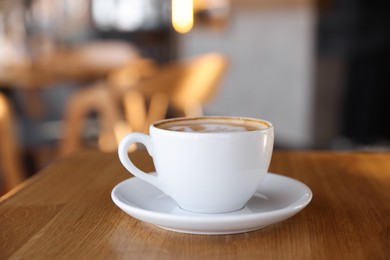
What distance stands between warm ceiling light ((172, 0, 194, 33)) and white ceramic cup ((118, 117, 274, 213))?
4.24 m

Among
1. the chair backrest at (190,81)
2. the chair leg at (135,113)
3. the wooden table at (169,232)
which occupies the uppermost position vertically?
the wooden table at (169,232)

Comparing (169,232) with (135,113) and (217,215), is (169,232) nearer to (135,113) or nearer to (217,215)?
(217,215)

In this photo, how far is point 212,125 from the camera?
0.54m

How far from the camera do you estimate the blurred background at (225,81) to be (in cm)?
222

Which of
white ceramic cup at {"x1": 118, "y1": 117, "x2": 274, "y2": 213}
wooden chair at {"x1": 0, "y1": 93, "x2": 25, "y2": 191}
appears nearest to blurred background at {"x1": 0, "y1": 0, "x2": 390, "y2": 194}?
wooden chair at {"x1": 0, "y1": 93, "x2": 25, "y2": 191}

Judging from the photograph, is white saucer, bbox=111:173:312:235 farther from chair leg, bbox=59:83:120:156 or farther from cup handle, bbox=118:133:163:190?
chair leg, bbox=59:83:120:156

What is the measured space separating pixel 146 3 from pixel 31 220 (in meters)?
5.22

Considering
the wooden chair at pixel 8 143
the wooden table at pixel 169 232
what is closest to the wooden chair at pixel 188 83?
the wooden chair at pixel 8 143

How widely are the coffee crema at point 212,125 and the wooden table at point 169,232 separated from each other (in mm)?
93

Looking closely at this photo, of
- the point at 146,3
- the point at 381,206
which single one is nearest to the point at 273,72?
the point at 146,3

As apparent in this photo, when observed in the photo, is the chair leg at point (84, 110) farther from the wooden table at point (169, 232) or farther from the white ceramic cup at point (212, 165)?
the white ceramic cup at point (212, 165)

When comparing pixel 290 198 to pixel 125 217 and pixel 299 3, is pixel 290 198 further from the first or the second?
pixel 299 3

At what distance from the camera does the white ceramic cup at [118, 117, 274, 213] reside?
46 centimetres

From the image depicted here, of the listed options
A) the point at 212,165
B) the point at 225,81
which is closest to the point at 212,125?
the point at 212,165
